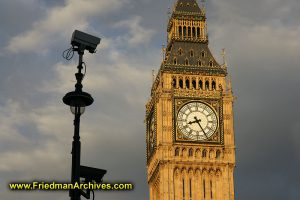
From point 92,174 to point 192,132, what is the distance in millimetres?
61303

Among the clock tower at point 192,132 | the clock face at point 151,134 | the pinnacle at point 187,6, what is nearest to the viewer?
the clock tower at point 192,132

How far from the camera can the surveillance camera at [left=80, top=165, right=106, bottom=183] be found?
2462cm

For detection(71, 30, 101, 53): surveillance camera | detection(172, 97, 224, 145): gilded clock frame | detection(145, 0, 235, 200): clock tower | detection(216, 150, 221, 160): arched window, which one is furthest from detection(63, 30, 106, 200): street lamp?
detection(216, 150, 221, 160): arched window

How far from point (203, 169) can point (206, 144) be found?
9.73 ft

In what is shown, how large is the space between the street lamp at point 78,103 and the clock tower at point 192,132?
5987 cm

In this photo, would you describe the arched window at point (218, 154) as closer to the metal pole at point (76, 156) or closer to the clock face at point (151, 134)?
the clock face at point (151, 134)

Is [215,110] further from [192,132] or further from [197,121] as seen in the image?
[192,132]

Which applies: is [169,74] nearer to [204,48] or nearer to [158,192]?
[204,48]

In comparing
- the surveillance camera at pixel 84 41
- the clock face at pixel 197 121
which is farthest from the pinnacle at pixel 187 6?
the surveillance camera at pixel 84 41

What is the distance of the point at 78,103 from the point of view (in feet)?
78.4

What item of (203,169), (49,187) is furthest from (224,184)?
(49,187)

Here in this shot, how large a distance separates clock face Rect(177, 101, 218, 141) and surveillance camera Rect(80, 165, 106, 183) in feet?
200

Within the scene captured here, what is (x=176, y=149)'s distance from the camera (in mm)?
85438

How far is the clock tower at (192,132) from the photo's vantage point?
278ft
